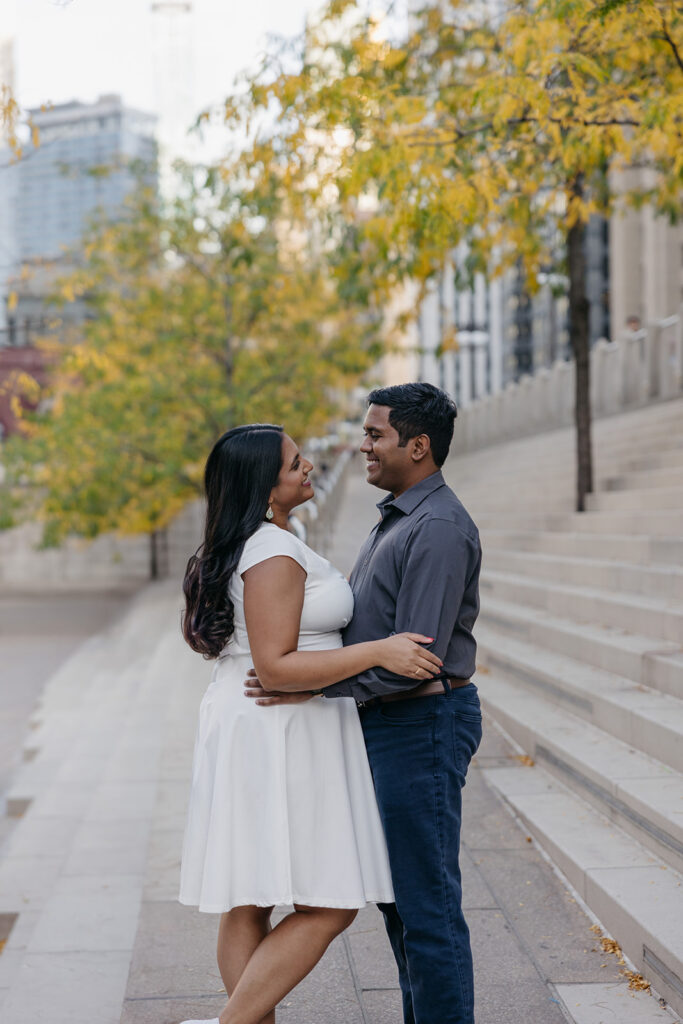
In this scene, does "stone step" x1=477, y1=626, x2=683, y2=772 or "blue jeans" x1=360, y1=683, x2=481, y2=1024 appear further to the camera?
"stone step" x1=477, y1=626, x2=683, y2=772

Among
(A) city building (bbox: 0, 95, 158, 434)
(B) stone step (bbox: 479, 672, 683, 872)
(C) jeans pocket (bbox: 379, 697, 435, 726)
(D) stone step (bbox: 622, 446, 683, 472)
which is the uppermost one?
(A) city building (bbox: 0, 95, 158, 434)

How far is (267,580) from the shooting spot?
283cm

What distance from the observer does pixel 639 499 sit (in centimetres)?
975

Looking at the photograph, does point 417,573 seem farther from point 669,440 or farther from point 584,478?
point 669,440


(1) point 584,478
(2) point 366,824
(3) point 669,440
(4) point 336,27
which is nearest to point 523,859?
(2) point 366,824

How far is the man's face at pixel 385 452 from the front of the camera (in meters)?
2.99

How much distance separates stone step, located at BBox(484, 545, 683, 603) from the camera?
705 centimetres

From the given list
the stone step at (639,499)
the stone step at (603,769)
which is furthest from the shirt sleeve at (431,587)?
the stone step at (639,499)

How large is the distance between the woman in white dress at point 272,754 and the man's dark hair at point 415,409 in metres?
0.29

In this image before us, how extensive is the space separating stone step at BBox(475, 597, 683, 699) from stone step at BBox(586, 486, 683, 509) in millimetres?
1339

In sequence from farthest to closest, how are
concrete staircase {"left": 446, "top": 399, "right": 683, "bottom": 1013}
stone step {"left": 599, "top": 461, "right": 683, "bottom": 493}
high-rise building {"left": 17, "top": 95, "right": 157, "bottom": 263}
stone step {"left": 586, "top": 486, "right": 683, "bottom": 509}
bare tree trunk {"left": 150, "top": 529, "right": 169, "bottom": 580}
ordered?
1. bare tree trunk {"left": 150, "top": 529, "right": 169, "bottom": 580}
2. stone step {"left": 599, "top": 461, "right": 683, "bottom": 493}
3. stone step {"left": 586, "top": 486, "right": 683, "bottom": 509}
4. high-rise building {"left": 17, "top": 95, "right": 157, "bottom": 263}
5. concrete staircase {"left": 446, "top": 399, "right": 683, "bottom": 1013}

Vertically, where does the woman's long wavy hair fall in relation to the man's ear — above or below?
below

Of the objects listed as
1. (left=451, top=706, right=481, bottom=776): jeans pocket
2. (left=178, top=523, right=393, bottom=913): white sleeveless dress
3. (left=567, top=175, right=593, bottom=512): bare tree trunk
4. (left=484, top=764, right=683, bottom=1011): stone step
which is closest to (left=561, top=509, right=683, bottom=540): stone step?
(left=567, top=175, right=593, bottom=512): bare tree trunk

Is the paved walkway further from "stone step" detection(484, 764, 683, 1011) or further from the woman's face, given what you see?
the woman's face
